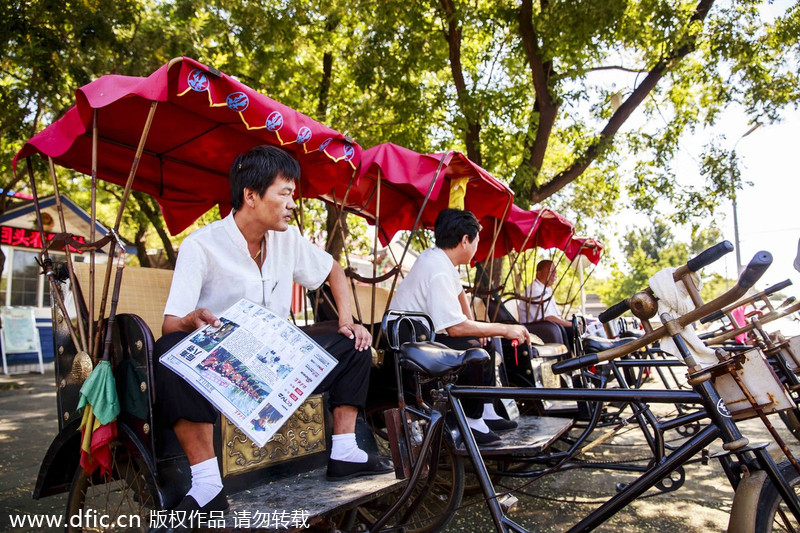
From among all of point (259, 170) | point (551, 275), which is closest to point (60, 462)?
point (259, 170)

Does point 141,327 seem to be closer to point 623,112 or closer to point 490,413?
point 490,413

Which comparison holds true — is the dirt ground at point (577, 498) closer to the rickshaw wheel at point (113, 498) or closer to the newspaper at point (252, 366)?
the newspaper at point (252, 366)

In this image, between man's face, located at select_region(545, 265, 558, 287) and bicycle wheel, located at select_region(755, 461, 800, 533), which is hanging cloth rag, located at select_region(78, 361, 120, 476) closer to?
bicycle wheel, located at select_region(755, 461, 800, 533)

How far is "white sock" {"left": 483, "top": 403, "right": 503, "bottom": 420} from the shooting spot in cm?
372

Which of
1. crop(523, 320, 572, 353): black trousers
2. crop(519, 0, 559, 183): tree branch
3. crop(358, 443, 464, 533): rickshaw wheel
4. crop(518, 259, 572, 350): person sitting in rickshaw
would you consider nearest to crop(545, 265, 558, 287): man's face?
crop(518, 259, 572, 350): person sitting in rickshaw

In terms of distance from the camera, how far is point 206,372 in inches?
84.4

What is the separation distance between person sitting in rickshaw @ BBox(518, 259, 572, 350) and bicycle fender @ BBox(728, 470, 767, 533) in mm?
3937

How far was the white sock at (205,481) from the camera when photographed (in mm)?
2189

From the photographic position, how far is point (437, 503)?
3.21 meters

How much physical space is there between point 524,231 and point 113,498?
4547mm

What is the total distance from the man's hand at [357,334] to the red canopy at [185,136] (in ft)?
3.62

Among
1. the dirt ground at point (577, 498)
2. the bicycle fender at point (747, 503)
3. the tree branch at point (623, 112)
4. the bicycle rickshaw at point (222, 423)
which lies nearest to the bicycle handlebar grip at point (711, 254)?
the bicycle rickshaw at point (222, 423)

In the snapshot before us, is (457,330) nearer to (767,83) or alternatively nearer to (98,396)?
(98,396)

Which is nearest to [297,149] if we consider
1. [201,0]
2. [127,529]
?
[127,529]
